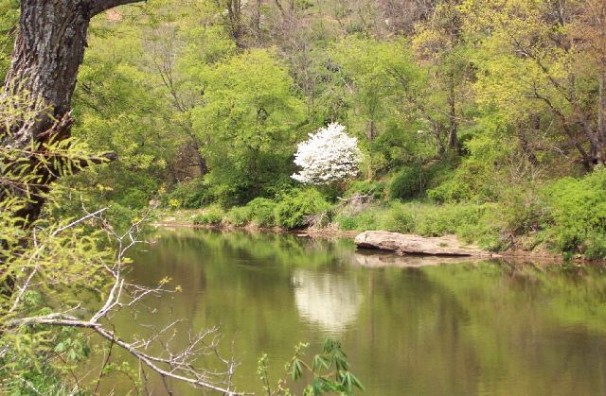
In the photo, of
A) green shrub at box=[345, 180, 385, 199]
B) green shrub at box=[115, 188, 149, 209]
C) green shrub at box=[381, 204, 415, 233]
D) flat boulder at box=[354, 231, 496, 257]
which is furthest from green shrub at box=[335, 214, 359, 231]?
green shrub at box=[115, 188, 149, 209]

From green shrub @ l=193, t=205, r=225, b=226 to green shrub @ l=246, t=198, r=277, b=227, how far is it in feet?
5.40

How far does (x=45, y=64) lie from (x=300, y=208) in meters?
27.6

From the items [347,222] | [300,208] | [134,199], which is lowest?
[347,222]

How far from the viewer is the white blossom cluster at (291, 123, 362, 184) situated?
3238 cm

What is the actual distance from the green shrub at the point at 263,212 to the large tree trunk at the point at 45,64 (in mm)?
28827

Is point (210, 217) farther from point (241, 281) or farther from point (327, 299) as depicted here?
point (327, 299)

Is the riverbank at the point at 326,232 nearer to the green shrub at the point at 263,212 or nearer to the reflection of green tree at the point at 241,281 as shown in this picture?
the green shrub at the point at 263,212

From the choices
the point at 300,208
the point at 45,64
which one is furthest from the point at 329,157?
the point at 45,64

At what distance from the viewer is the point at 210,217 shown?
3484 cm

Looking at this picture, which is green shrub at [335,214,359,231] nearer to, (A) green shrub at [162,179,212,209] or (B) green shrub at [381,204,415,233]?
(B) green shrub at [381,204,415,233]

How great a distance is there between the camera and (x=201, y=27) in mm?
40125

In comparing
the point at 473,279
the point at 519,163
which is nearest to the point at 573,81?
the point at 519,163

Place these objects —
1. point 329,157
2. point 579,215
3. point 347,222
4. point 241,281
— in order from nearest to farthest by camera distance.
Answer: point 241,281 < point 579,215 < point 347,222 < point 329,157

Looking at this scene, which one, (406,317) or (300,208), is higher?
(406,317)
